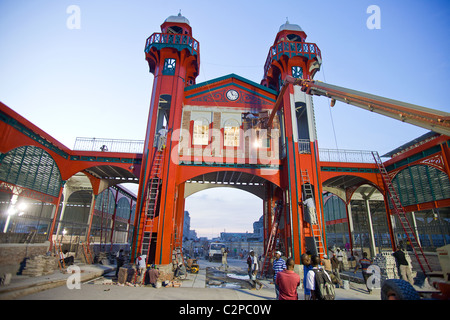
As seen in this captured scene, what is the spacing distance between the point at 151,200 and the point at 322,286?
11.0 m

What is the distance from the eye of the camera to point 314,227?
47.5 ft

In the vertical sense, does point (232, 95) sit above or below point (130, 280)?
above

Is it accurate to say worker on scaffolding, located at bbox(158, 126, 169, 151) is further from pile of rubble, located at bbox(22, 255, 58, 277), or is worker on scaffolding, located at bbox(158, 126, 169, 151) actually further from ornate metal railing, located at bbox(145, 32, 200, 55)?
pile of rubble, located at bbox(22, 255, 58, 277)

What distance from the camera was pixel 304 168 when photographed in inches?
620

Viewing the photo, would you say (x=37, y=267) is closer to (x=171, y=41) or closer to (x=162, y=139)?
(x=162, y=139)

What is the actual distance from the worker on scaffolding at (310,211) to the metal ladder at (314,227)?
361 millimetres

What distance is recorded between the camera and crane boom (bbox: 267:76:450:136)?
689cm

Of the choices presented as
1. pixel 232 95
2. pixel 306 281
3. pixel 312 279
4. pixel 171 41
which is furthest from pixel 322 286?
pixel 171 41

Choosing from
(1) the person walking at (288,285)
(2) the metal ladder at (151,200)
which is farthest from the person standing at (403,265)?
(2) the metal ladder at (151,200)

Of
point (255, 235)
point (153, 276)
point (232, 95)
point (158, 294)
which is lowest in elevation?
point (158, 294)

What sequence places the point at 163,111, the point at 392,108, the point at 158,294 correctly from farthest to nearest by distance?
the point at 163,111, the point at 158,294, the point at 392,108

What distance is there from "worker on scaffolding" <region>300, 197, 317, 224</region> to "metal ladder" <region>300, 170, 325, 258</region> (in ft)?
1.19

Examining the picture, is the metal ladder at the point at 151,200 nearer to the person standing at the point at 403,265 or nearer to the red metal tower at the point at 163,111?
the red metal tower at the point at 163,111

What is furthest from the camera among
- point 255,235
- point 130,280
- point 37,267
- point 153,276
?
point 255,235
